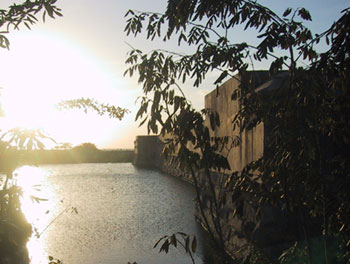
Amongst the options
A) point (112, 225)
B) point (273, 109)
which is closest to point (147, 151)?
point (112, 225)

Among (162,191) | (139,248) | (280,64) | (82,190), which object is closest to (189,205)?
(162,191)

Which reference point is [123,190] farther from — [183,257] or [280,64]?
[280,64]

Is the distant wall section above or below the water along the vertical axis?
above

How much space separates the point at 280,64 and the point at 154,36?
950mm

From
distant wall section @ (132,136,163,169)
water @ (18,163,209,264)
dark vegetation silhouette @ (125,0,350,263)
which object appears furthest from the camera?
distant wall section @ (132,136,163,169)

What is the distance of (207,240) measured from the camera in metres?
7.39

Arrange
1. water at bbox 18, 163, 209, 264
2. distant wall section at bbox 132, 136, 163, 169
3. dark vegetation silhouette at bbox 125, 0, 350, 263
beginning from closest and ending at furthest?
dark vegetation silhouette at bbox 125, 0, 350, 263 < water at bbox 18, 163, 209, 264 < distant wall section at bbox 132, 136, 163, 169

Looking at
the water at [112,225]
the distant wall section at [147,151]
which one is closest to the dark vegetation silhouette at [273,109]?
the water at [112,225]

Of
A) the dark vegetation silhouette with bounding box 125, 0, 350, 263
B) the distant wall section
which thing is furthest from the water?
the distant wall section

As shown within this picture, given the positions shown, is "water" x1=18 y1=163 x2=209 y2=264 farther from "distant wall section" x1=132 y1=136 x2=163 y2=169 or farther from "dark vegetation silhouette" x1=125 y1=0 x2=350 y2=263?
"distant wall section" x1=132 y1=136 x2=163 y2=169

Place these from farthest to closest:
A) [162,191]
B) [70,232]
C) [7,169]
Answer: [162,191]
[70,232]
[7,169]

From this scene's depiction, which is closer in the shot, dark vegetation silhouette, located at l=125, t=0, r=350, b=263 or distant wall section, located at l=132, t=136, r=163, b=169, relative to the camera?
dark vegetation silhouette, located at l=125, t=0, r=350, b=263

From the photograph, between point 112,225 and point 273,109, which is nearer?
point 273,109

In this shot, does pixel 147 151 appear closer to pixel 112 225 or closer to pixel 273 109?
pixel 112 225
